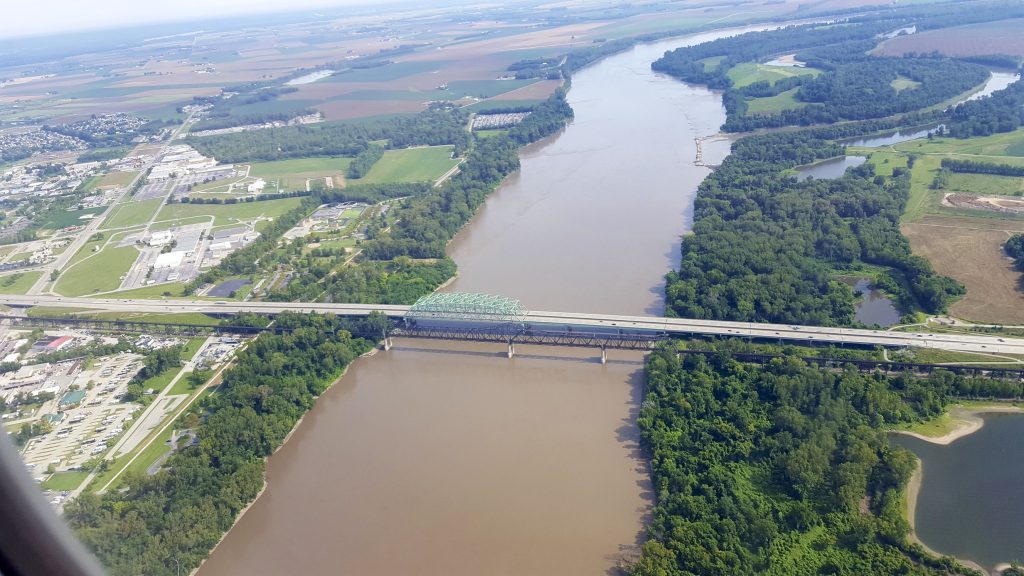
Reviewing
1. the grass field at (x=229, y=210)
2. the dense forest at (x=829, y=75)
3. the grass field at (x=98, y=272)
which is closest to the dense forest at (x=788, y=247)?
the dense forest at (x=829, y=75)

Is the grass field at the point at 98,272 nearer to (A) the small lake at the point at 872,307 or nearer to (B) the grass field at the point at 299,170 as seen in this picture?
(B) the grass field at the point at 299,170

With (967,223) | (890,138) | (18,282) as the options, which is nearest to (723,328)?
(967,223)

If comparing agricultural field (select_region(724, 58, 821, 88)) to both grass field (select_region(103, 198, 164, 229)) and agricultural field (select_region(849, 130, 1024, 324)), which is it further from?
grass field (select_region(103, 198, 164, 229))

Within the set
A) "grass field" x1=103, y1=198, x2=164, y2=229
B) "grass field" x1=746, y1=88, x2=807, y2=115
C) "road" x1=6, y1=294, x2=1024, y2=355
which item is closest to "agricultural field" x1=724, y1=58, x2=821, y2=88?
"grass field" x1=746, y1=88, x2=807, y2=115

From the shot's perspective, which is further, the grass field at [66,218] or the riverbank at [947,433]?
the grass field at [66,218]

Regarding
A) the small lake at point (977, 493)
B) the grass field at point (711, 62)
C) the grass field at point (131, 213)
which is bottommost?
the small lake at point (977, 493)

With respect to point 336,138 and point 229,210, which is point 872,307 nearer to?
point 229,210
